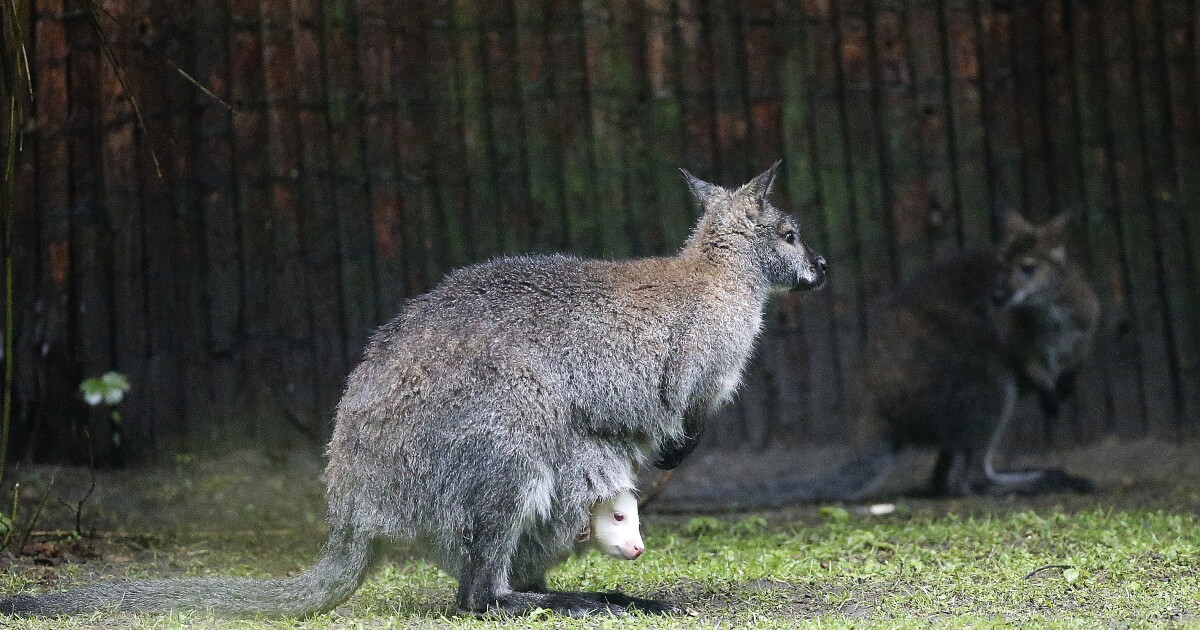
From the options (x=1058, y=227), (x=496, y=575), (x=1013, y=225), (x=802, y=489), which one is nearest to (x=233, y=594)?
(x=496, y=575)

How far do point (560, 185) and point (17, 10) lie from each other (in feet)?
10.8

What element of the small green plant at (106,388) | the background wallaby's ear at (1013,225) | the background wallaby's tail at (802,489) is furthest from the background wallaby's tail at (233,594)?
the background wallaby's ear at (1013,225)

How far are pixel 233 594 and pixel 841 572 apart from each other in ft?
7.25

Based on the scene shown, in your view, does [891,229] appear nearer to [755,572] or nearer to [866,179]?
[866,179]

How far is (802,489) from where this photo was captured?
7406 millimetres

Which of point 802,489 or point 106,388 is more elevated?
point 106,388

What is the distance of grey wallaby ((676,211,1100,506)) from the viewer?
7477 millimetres

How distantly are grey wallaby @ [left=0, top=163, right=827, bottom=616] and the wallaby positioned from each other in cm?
5

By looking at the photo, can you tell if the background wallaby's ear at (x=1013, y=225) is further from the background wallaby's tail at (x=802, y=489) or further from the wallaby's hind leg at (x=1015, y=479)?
the background wallaby's tail at (x=802, y=489)

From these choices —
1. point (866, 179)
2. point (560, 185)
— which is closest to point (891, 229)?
point (866, 179)

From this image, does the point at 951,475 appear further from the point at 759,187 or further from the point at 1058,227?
the point at 759,187

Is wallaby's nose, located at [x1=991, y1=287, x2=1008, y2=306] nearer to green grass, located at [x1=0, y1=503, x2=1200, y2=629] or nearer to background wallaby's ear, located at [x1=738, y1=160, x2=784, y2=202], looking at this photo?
green grass, located at [x1=0, y1=503, x2=1200, y2=629]

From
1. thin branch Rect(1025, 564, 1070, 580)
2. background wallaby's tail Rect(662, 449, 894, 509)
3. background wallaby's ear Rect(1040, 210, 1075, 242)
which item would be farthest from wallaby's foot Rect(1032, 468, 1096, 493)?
thin branch Rect(1025, 564, 1070, 580)

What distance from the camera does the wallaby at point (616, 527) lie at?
15.0 feet
